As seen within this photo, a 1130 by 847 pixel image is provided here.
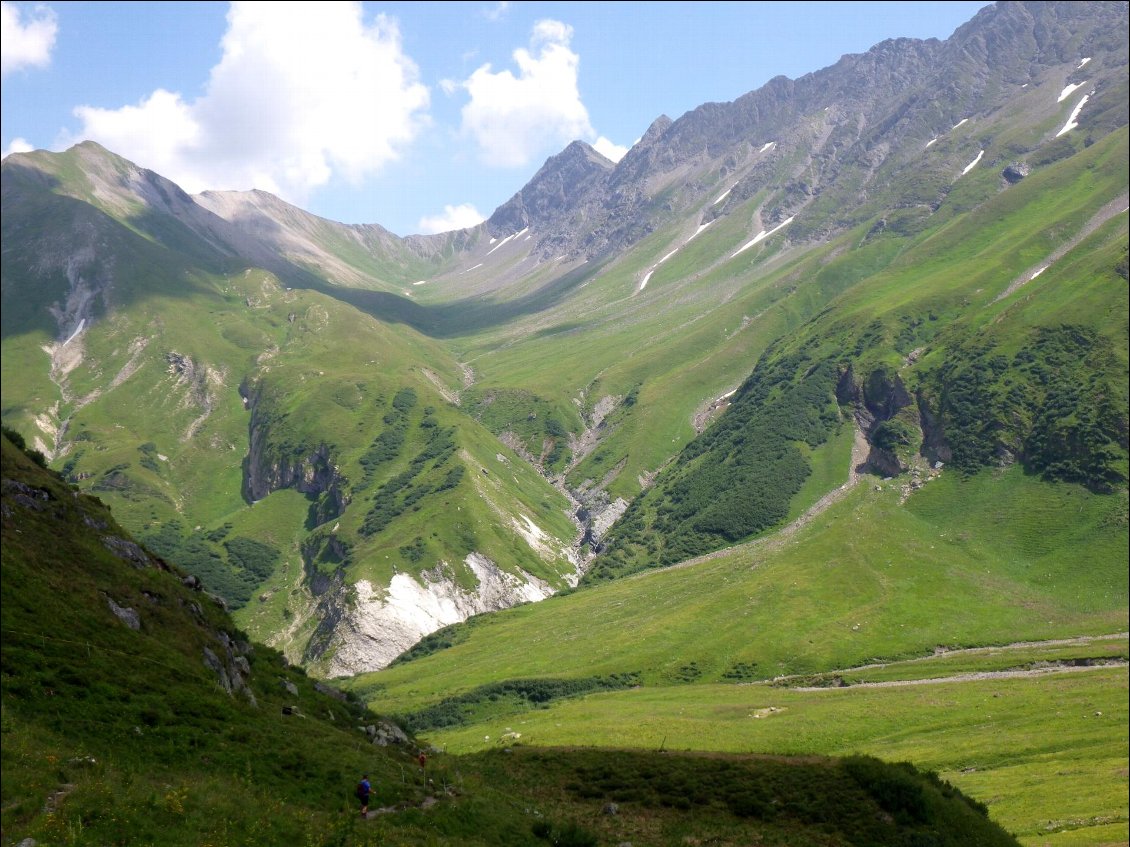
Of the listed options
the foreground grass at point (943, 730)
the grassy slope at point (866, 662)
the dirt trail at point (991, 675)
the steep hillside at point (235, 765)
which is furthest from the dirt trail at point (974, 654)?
the steep hillside at point (235, 765)

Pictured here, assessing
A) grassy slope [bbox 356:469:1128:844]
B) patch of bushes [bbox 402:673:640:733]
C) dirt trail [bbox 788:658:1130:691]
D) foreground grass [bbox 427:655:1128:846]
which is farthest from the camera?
patch of bushes [bbox 402:673:640:733]

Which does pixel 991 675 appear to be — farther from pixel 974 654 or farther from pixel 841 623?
pixel 841 623

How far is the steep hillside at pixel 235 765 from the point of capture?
30.9 meters

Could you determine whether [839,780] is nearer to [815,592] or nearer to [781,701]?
[781,701]

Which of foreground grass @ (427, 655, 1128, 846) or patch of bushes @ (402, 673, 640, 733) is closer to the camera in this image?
foreground grass @ (427, 655, 1128, 846)

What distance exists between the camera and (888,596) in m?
187

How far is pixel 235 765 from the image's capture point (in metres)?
38.2

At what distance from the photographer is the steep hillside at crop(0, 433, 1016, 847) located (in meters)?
30.9

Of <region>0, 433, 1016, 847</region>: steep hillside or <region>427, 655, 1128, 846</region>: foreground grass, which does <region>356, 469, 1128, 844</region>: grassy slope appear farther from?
<region>0, 433, 1016, 847</region>: steep hillside

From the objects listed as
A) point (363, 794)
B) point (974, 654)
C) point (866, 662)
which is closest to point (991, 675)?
point (974, 654)

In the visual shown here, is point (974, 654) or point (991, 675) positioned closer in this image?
point (991, 675)

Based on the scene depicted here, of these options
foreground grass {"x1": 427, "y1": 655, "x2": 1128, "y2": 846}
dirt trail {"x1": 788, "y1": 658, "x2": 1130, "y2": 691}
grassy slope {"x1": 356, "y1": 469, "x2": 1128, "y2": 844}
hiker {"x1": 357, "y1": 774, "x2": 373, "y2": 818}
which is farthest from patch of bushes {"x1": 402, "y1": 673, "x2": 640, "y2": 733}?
hiker {"x1": 357, "y1": 774, "x2": 373, "y2": 818}

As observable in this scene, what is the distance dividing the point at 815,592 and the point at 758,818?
15048cm

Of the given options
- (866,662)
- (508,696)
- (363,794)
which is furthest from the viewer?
(508,696)
